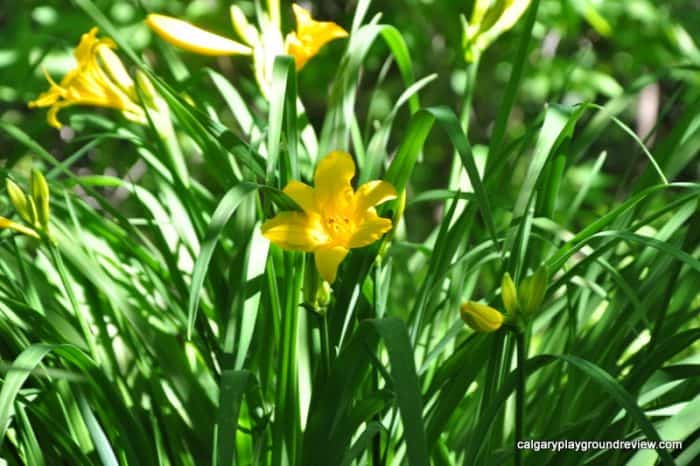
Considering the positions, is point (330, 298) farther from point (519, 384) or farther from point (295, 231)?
point (519, 384)

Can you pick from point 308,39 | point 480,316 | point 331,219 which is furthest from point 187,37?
point 480,316

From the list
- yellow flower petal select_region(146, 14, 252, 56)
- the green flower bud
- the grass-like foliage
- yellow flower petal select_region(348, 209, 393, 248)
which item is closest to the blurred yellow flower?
the grass-like foliage

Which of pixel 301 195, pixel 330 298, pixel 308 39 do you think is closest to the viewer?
pixel 301 195

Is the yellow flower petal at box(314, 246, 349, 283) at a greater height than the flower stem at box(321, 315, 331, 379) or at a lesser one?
greater

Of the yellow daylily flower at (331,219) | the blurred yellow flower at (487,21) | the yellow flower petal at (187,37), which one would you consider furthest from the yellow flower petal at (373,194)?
the blurred yellow flower at (487,21)

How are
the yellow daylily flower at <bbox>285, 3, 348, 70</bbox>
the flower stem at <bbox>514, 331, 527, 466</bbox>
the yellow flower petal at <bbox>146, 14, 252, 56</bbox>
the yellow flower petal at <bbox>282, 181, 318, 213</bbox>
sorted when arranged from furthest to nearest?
the yellow daylily flower at <bbox>285, 3, 348, 70</bbox> < the yellow flower petal at <bbox>146, 14, 252, 56</bbox> < the yellow flower petal at <bbox>282, 181, 318, 213</bbox> < the flower stem at <bbox>514, 331, 527, 466</bbox>

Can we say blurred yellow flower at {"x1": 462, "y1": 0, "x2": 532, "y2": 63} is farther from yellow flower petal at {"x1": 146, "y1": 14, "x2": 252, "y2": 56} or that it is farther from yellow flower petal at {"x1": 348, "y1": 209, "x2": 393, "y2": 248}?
yellow flower petal at {"x1": 348, "y1": 209, "x2": 393, "y2": 248}

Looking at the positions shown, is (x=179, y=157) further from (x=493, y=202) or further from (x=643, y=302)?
(x=643, y=302)
